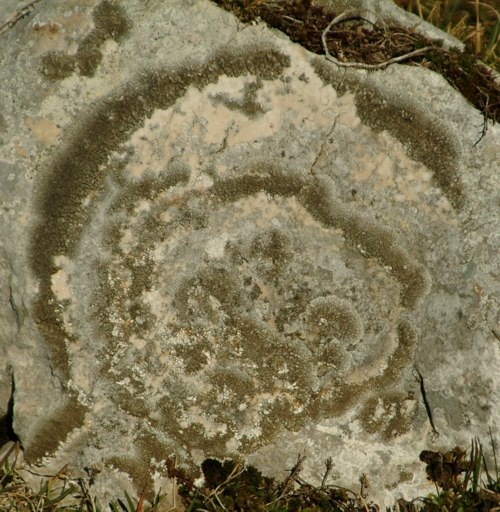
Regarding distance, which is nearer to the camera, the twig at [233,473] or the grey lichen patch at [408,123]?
the grey lichen patch at [408,123]

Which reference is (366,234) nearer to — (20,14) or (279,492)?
(279,492)

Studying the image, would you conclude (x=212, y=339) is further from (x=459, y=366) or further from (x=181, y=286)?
(x=459, y=366)

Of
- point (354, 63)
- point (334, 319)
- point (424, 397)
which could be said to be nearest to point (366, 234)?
point (334, 319)

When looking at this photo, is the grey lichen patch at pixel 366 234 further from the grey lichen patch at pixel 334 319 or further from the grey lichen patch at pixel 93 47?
the grey lichen patch at pixel 93 47

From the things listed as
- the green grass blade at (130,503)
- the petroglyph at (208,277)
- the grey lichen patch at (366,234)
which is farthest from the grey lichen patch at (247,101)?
the green grass blade at (130,503)

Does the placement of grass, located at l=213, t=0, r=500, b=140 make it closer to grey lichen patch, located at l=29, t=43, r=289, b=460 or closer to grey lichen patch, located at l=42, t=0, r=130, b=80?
grey lichen patch, located at l=29, t=43, r=289, b=460

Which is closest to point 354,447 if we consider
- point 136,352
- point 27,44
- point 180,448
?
point 180,448
